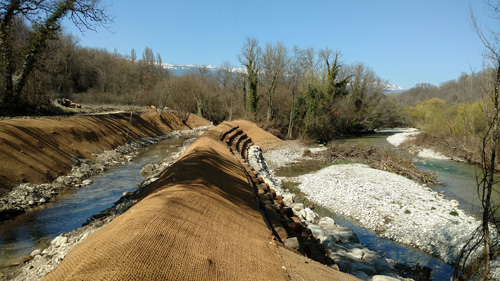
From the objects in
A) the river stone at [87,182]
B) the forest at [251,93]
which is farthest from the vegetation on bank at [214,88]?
the river stone at [87,182]

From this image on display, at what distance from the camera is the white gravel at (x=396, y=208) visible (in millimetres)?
8000

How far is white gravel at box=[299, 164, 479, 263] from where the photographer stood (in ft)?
26.2

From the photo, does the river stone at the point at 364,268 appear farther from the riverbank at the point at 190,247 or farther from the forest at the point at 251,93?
the forest at the point at 251,93

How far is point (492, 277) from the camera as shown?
246 inches

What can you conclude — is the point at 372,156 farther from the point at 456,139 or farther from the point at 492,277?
the point at 492,277

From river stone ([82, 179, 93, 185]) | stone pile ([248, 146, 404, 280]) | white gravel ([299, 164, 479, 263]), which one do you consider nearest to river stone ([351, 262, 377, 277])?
stone pile ([248, 146, 404, 280])

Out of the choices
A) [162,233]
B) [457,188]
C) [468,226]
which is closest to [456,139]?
[457,188]

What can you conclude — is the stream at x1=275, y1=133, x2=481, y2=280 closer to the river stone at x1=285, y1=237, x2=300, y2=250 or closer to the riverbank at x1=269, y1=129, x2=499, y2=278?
the riverbank at x1=269, y1=129, x2=499, y2=278

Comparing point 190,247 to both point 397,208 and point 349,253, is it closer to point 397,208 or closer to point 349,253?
point 349,253

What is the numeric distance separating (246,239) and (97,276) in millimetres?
2169

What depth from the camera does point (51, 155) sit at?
10.8 metres

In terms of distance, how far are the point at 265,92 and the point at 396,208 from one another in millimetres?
24921

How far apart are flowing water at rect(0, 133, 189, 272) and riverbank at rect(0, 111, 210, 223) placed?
39 centimetres

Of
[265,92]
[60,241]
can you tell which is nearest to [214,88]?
[265,92]
